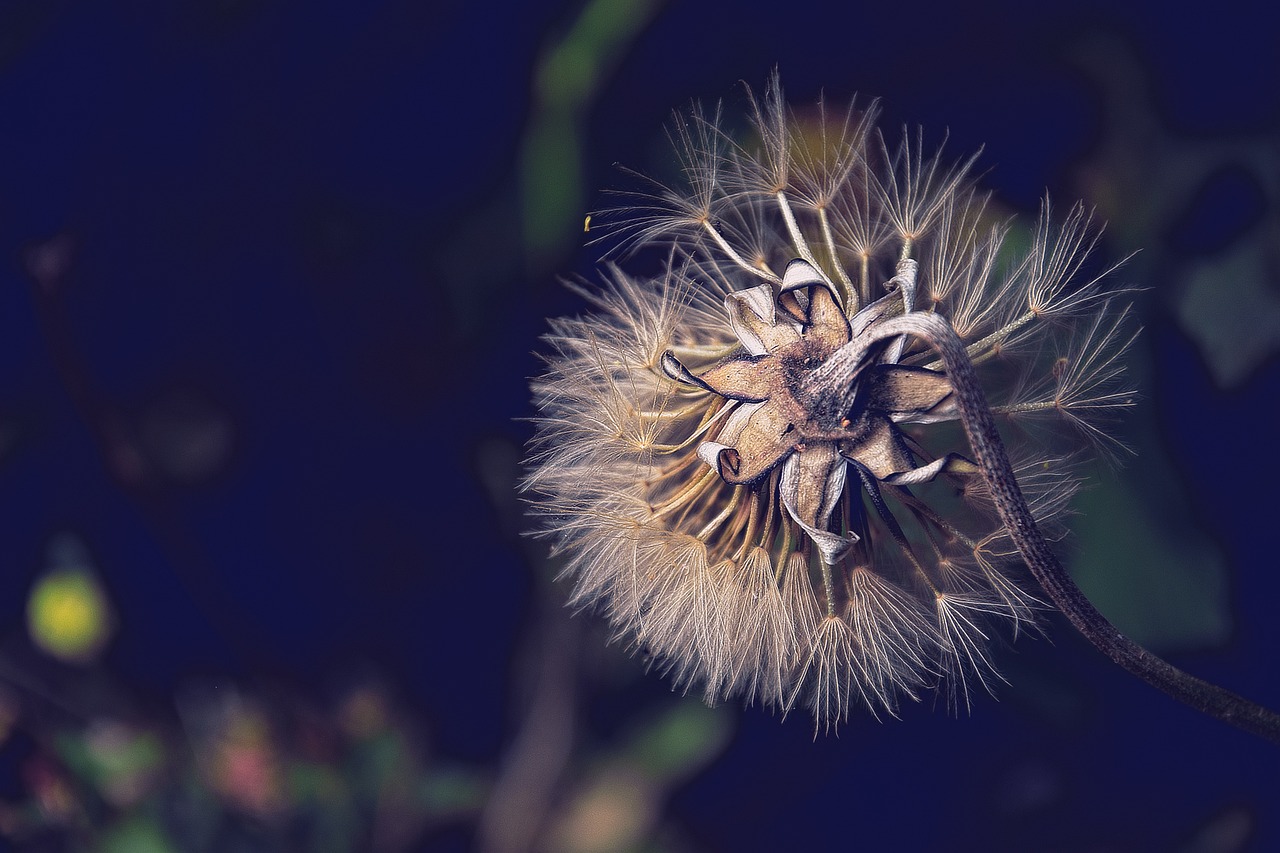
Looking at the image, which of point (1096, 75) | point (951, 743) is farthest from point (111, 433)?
point (1096, 75)

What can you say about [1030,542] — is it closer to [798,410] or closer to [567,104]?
[798,410]

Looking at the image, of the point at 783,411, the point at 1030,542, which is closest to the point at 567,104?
the point at 783,411

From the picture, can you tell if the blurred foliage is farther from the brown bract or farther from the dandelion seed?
the brown bract

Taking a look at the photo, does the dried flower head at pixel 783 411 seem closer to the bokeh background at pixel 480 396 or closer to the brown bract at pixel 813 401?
the brown bract at pixel 813 401

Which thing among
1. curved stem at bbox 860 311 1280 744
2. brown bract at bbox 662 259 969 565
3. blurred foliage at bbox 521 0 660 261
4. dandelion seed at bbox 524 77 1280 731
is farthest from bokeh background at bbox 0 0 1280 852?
brown bract at bbox 662 259 969 565

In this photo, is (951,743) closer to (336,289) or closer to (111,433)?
(336,289)
